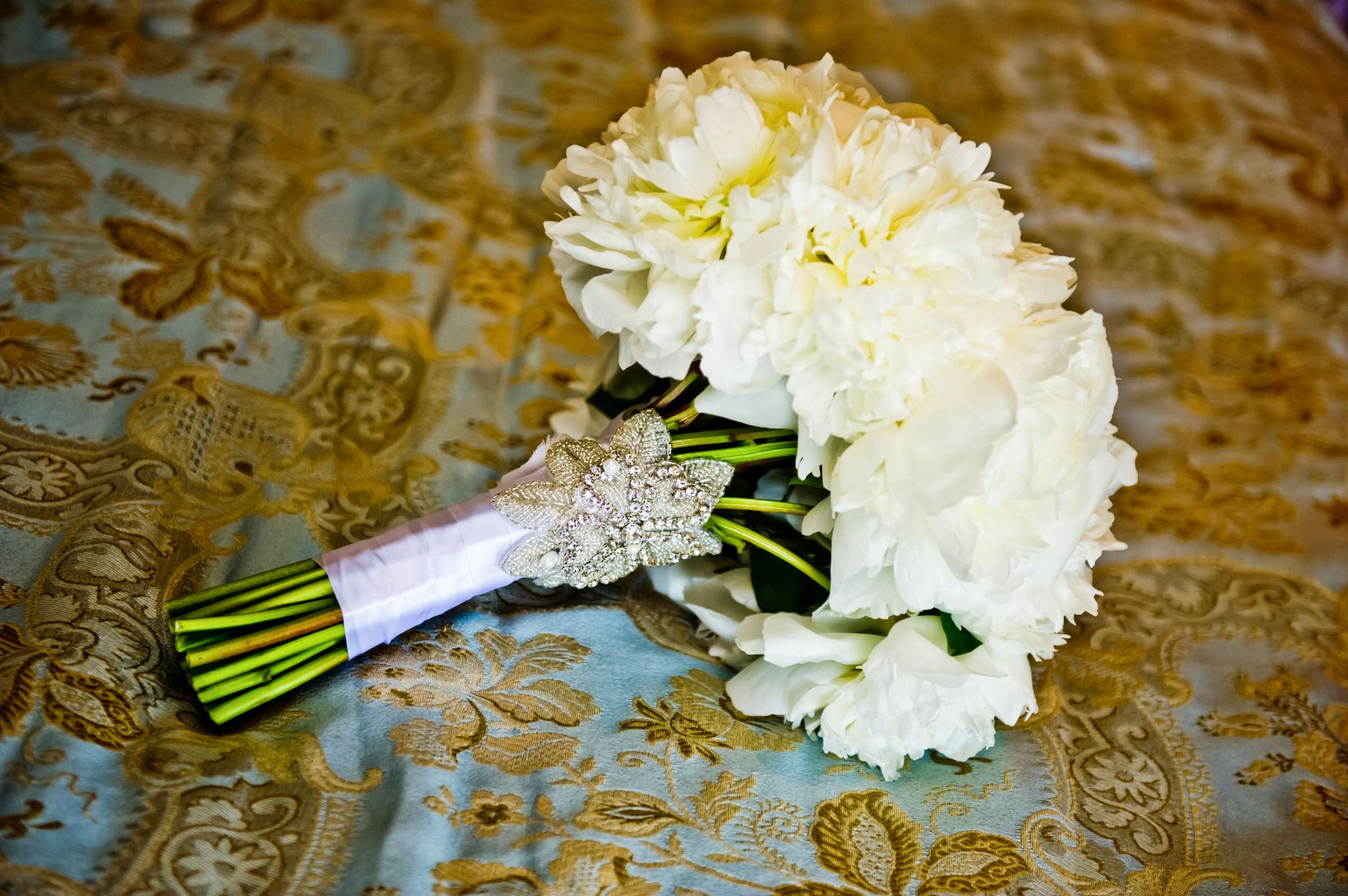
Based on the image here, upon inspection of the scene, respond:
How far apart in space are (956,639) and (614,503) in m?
0.25

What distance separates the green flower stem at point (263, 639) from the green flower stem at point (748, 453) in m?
0.26

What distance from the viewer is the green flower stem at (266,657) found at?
0.63m

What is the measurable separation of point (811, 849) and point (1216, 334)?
959 millimetres

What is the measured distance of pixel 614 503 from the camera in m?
0.69

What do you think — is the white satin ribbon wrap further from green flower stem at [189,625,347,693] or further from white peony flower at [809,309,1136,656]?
white peony flower at [809,309,1136,656]

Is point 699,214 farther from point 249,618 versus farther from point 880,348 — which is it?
point 249,618

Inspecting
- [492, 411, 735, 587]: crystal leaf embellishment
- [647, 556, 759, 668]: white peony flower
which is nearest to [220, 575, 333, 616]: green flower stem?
[492, 411, 735, 587]: crystal leaf embellishment

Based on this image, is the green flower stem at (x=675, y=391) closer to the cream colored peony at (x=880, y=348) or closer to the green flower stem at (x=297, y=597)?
→ the cream colored peony at (x=880, y=348)

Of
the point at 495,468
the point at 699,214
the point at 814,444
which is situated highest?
the point at 699,214

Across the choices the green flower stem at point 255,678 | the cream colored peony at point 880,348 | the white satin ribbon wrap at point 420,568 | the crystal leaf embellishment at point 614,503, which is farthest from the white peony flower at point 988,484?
the green flower stem at point 255,678

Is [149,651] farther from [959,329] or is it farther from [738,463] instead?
[959,329]

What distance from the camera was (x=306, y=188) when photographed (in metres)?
1.12

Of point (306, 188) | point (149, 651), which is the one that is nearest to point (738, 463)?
point (149, 651)

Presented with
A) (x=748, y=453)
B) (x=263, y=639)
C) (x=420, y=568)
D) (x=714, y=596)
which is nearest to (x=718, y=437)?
(x=748, y=453)
